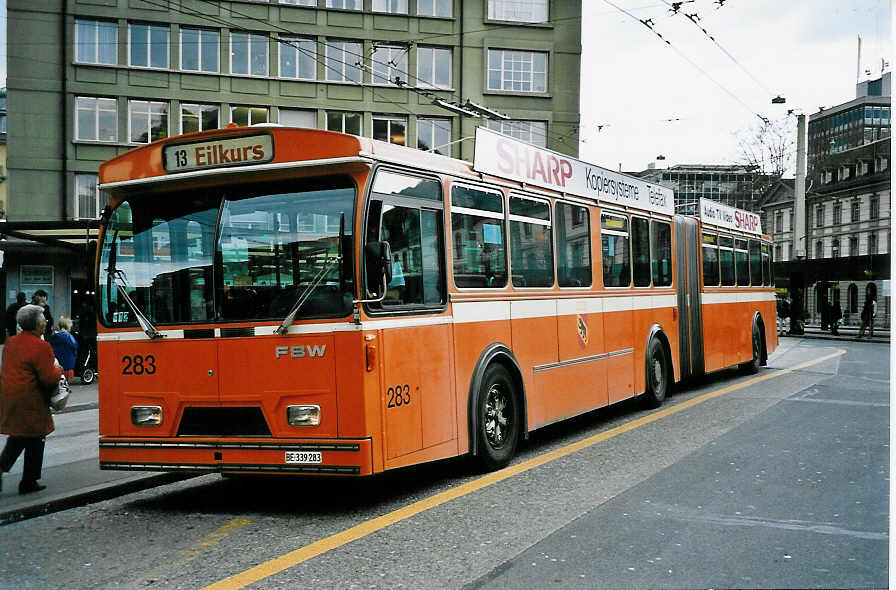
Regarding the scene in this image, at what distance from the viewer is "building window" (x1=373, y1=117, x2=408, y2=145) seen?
36031 millimetres

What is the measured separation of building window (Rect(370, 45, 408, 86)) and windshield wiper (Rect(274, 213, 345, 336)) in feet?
89.4

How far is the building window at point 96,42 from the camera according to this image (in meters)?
34.5

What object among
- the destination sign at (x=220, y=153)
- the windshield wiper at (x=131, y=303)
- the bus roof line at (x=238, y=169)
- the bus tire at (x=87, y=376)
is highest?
the destination sign at (x=220, y=153)

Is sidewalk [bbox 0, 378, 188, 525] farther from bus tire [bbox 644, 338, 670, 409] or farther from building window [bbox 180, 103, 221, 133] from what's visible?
building window [bbox 180, 103, 221, 133]

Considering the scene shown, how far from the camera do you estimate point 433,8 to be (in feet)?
110

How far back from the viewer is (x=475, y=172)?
27.9 ft

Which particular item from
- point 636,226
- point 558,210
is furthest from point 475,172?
point 636,226

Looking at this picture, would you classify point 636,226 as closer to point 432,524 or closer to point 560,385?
point 560,385

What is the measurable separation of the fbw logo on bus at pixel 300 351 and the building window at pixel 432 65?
93.8ft

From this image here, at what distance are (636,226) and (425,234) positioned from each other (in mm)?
6162

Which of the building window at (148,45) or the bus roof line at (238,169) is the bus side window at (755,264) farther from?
the building window at (148,45)

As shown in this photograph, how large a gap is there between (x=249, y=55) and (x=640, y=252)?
26.5 metres

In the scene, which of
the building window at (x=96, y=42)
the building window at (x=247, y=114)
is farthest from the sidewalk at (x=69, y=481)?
the building window at (x=96, y=42)

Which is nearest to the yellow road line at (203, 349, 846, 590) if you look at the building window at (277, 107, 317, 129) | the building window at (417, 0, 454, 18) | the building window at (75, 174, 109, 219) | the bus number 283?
the bus number 283
